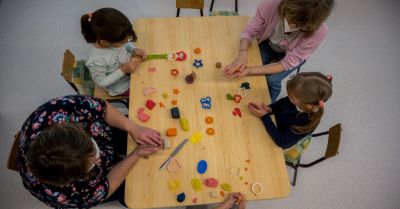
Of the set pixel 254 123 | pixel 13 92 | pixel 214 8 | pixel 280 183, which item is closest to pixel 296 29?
pixel 254 123

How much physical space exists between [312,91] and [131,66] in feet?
3.08

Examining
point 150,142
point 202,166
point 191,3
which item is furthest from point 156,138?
point 191,3

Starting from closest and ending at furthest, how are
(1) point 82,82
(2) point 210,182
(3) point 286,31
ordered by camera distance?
1. (2) point 210,182
2. (3) point 286,31
3. (1) point 82,82

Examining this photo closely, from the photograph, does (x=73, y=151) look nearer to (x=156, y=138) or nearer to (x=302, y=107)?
(x=156, y=138)

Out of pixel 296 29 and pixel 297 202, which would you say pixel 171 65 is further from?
pixel 297 202

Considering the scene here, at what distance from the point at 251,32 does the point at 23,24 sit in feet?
7.58

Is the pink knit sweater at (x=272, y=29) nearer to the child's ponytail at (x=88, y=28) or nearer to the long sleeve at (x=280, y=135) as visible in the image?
the long sleeve at (x=280, y=135)

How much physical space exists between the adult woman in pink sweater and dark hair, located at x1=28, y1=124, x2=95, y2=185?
34.4 inches

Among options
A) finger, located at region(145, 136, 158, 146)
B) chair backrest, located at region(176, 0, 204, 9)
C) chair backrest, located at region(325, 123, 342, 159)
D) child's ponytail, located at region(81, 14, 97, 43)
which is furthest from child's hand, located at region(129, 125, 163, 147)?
chair backrest, located at region(176, 0, 204, 9)

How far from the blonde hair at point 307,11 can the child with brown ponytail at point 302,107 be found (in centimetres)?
26

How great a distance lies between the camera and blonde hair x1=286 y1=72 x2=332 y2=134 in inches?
53.9

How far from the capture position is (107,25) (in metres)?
1.53

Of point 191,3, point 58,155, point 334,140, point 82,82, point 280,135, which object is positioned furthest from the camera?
point 191,3

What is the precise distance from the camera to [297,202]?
214 centimetres
